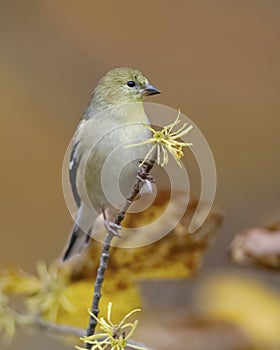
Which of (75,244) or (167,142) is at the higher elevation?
(75,244)

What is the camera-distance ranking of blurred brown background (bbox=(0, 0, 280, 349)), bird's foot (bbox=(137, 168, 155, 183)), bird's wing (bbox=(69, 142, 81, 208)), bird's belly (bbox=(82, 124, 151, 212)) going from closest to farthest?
bird's foot (bbox=(137, 168, 155, 183)), bird's belly (bbox=(82, 124, 151, 212)), bird's wing (bbox=(69, 142, 81, 208)), blurred brown background (bbox=(0, 0, 280, 349))

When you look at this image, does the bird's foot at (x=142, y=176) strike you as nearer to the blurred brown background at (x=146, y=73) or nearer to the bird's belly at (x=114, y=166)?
the bird's belly at (x=114, y=166)

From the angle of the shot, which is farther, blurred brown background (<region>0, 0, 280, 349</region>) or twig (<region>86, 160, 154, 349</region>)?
blurred brown background (<region>0, 0, 280, 349</region>)

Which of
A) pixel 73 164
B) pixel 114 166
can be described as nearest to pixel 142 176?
pixel 114 166

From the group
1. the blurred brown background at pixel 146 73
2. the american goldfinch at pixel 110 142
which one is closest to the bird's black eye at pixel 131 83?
the american goldfinch at pixel 110 142

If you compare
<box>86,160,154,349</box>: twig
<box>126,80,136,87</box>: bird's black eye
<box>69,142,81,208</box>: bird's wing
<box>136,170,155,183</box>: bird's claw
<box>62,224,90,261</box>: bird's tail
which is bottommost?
<box>86,160,154,349</box>: twig

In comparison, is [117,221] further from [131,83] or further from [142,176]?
[131,83]

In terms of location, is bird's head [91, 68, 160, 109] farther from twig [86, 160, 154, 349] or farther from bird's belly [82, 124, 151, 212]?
twig [86, 160, 154, 349]

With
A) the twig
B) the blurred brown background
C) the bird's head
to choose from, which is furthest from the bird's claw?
the blurred brown background
